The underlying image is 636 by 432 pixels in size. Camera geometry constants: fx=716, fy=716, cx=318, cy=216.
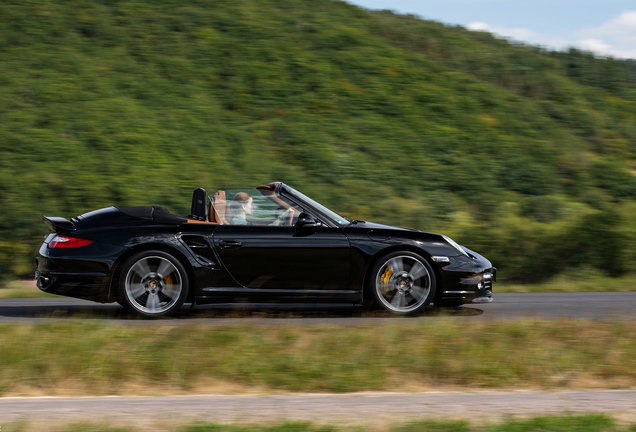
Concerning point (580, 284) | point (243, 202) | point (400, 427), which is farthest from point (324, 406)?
point (580, 284)

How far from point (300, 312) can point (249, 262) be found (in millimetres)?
951

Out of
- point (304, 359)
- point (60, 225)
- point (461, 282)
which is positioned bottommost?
point (304, 359)

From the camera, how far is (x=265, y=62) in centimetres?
3177

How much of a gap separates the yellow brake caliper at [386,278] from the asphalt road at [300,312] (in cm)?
25

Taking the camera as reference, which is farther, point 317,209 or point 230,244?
point 317,209

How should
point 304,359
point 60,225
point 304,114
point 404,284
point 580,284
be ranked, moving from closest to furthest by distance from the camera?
point 304,359 → point 60,225 → point 404,284 → point 580,284 → point 304,114

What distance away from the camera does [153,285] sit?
270 inches

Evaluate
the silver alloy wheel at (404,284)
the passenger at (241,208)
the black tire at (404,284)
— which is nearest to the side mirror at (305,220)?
the passenger at (241,208)

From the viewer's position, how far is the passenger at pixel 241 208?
7.00 m

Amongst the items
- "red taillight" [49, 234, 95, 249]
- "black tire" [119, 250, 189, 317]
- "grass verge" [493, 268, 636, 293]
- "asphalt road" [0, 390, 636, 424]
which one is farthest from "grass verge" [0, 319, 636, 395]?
"grass verge" [493, 268, 636, 293]

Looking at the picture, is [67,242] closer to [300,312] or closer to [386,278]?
[300,312]

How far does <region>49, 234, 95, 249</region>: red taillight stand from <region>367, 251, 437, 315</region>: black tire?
2.77m

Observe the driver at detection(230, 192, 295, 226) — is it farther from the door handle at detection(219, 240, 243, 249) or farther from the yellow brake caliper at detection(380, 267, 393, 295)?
the yellow brake caliper at detection(380, 267, 393, 295)

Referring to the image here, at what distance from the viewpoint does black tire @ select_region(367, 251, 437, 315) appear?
22.8 feet
